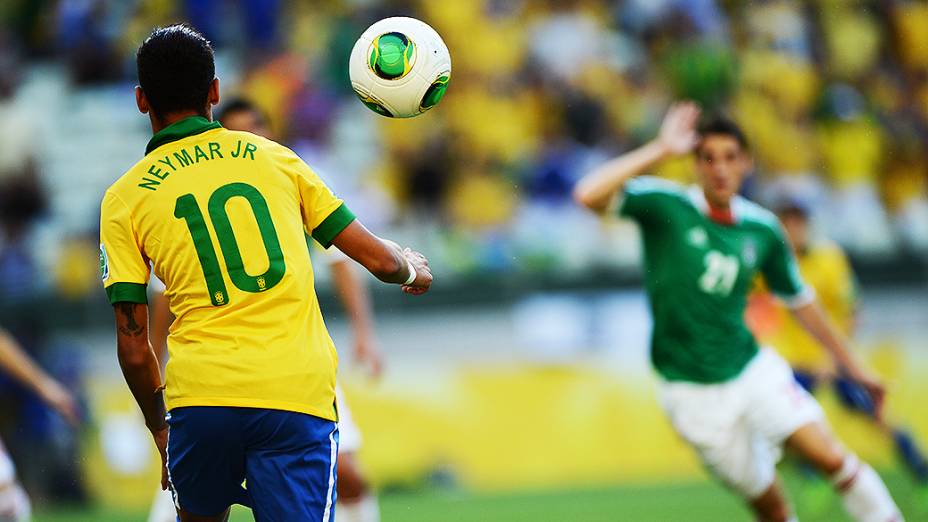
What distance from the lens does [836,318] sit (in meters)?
10.7

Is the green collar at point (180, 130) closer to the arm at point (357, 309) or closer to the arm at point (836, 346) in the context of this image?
the arm at point (357, 309)

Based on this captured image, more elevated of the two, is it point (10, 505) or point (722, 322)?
point (722, 322)

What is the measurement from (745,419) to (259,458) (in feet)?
11.0

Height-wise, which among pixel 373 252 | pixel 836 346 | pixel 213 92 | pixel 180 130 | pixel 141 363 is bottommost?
pixel 836 346

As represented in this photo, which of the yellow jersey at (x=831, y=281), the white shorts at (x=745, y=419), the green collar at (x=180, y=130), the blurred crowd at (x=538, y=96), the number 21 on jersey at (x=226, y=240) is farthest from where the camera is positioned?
the blurred crowd at (x=538, y=96)

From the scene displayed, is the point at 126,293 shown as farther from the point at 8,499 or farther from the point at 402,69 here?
the point at 8,499

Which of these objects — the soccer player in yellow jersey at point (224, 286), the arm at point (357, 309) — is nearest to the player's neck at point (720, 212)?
the arm at point (357, 309)

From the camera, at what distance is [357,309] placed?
7.06 metres

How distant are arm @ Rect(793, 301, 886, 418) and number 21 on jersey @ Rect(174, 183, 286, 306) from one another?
3.89 m

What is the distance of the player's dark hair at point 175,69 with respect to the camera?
161 inches

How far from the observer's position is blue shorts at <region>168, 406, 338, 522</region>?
13.4 feet

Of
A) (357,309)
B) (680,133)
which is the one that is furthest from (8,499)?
(680,133)

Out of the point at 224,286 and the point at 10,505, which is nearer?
the point at 224,286

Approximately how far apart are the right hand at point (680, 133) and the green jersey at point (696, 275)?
1.37ft
